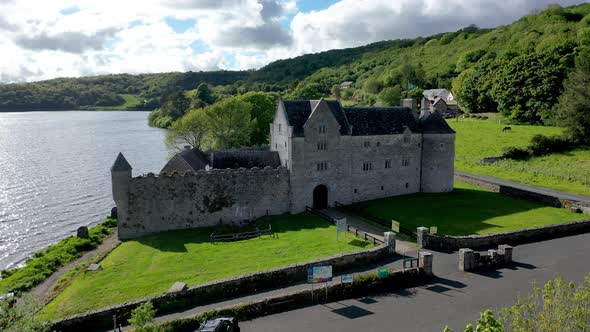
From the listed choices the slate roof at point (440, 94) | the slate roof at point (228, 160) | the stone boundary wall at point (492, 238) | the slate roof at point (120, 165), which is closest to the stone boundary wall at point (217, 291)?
the stone boundary wall at point (492, 238)

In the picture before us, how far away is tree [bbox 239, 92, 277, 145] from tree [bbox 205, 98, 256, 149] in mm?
3787

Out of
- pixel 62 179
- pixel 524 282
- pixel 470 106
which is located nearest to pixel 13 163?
pixel 62 179

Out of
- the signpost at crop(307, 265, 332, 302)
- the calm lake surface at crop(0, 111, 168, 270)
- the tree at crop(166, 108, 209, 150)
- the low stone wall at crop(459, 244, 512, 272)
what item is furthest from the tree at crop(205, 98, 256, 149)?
the signpost at crop(307, 265, 332, 302)

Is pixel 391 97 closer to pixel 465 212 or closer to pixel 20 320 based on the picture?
pixel 465 212

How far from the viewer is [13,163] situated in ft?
279

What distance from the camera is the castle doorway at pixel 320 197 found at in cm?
4350

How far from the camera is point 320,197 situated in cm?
4381

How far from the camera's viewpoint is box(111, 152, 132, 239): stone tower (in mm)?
36375

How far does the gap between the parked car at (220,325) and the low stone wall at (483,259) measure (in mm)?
15217

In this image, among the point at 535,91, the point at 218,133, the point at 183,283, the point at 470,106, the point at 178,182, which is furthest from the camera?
the point at 470,106

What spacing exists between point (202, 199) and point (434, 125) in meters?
26.1

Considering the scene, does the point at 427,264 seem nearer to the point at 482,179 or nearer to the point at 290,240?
the point at 290,240

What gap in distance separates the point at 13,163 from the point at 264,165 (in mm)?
66461

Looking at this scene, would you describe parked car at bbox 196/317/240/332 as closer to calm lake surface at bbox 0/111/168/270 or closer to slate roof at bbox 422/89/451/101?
calm lake surface at bbox 0/111/168/270
